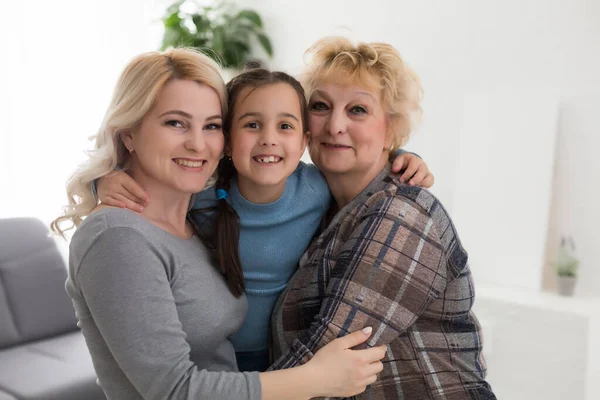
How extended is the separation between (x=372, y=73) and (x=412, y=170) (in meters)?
0.27

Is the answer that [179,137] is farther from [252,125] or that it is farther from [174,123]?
[252,125]

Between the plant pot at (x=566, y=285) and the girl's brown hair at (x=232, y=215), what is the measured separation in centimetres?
222

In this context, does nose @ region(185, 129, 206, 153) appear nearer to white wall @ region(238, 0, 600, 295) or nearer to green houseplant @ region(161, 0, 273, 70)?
white wall @ region(238, 0, 600, 295)

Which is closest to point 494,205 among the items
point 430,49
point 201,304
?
point 430,49

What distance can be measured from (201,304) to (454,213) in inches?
99.1

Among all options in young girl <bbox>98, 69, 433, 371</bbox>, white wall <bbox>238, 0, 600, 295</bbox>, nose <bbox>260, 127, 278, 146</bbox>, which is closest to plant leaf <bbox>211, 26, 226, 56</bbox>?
white wall <bbox>238, 0, 600, 295</bbox>

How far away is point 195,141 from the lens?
54.5 inches

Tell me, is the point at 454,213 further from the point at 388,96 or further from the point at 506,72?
the point at 388,96

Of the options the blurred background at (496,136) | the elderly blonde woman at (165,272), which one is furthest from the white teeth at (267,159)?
the blurred background at (496,136)

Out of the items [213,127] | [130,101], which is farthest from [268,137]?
[130,101]

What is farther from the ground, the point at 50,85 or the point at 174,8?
the point at 174,8

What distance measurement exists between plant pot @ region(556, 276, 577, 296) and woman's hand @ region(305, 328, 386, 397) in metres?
2.28

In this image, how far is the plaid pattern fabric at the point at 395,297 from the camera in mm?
1346

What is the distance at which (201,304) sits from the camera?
4.44 feet
